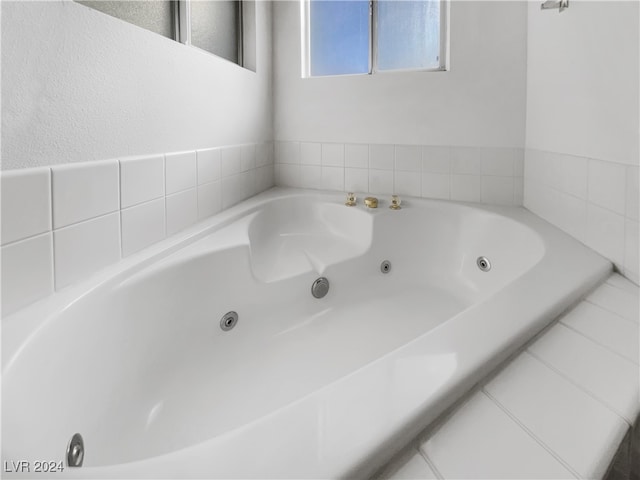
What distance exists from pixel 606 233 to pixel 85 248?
56.9 inches

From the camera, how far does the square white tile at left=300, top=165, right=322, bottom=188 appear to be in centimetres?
219

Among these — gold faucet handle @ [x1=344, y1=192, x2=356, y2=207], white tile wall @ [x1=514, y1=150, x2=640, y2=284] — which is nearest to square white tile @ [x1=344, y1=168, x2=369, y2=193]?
gold faucet handle @ [x1=344, y1=192, x2=356, y2=207]

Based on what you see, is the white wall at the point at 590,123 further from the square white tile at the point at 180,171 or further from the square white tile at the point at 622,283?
the square white tile at the point at 180,171

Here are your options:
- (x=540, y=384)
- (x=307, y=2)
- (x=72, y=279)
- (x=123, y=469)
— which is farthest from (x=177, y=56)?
(x=540, y=384)

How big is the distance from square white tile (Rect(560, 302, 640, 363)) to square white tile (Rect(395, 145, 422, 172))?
126 centimetres

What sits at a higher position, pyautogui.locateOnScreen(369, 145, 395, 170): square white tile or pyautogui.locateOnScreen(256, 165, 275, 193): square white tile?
pyautogui.locateOnScreen(369, 145, 395, 170): square white tile

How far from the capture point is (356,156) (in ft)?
6.86

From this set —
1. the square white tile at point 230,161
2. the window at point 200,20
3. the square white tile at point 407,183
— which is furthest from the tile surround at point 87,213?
the square white tile at point 407,183

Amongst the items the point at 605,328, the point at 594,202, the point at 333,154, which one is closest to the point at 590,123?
the point at 594,202

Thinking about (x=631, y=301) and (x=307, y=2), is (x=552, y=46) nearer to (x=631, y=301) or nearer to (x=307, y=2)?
(x=631, y=301)

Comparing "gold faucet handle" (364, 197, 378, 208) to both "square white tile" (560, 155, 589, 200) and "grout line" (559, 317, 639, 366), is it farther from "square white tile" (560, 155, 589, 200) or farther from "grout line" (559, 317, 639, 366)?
"grout line" (559, 317, 639, 366)

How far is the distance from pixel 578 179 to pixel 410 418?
1.18 metres

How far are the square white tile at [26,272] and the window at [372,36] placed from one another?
1.77 meters

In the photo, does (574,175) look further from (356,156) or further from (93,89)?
(93,89)
